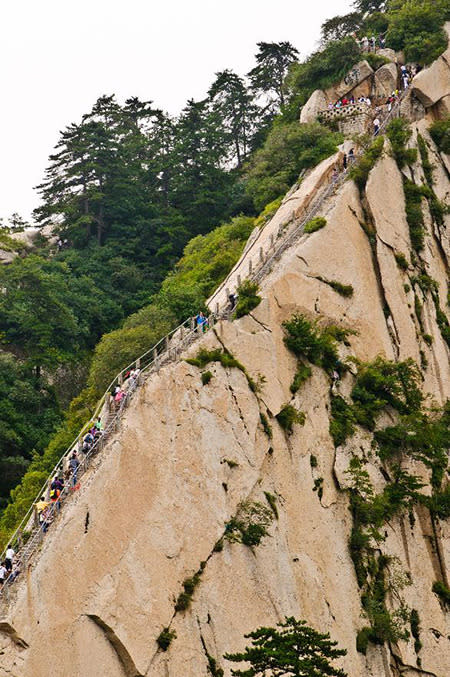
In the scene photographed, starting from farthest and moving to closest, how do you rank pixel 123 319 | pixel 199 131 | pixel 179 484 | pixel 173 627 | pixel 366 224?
1. pixel 199 131
2. pixel 123 319
3. pixel 366 224
4. pixel 179 484
5. pixel 173 627

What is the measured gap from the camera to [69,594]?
21.7m

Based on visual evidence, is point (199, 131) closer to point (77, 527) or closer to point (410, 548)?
point (410, 548)

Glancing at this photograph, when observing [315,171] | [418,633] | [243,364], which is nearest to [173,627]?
[243,364]

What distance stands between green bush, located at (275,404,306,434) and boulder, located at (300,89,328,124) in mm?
23774

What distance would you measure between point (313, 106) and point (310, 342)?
73.2ft

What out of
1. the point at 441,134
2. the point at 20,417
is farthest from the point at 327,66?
the point at 20,417

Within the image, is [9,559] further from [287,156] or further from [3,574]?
[287,156]

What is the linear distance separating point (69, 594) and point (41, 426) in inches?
822

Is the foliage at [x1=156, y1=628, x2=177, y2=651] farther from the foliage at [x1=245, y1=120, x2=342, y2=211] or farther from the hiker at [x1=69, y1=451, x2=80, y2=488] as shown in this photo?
the foliage at [x1=245, y1=120, x2=342, y2=211]

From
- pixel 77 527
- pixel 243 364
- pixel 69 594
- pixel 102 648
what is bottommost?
pixel 102 648

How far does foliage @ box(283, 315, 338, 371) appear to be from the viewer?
3194 centimetres

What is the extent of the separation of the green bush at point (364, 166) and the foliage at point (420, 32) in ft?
39.4

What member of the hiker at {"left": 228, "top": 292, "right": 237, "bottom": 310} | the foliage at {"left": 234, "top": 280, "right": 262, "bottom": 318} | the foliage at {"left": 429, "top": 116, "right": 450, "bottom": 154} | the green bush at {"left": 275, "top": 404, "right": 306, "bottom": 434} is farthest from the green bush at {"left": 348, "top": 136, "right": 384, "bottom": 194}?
the green bush at {"left": 275, "top": 404, "right": 306, "bottom": 434}

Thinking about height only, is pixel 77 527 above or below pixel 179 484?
below
